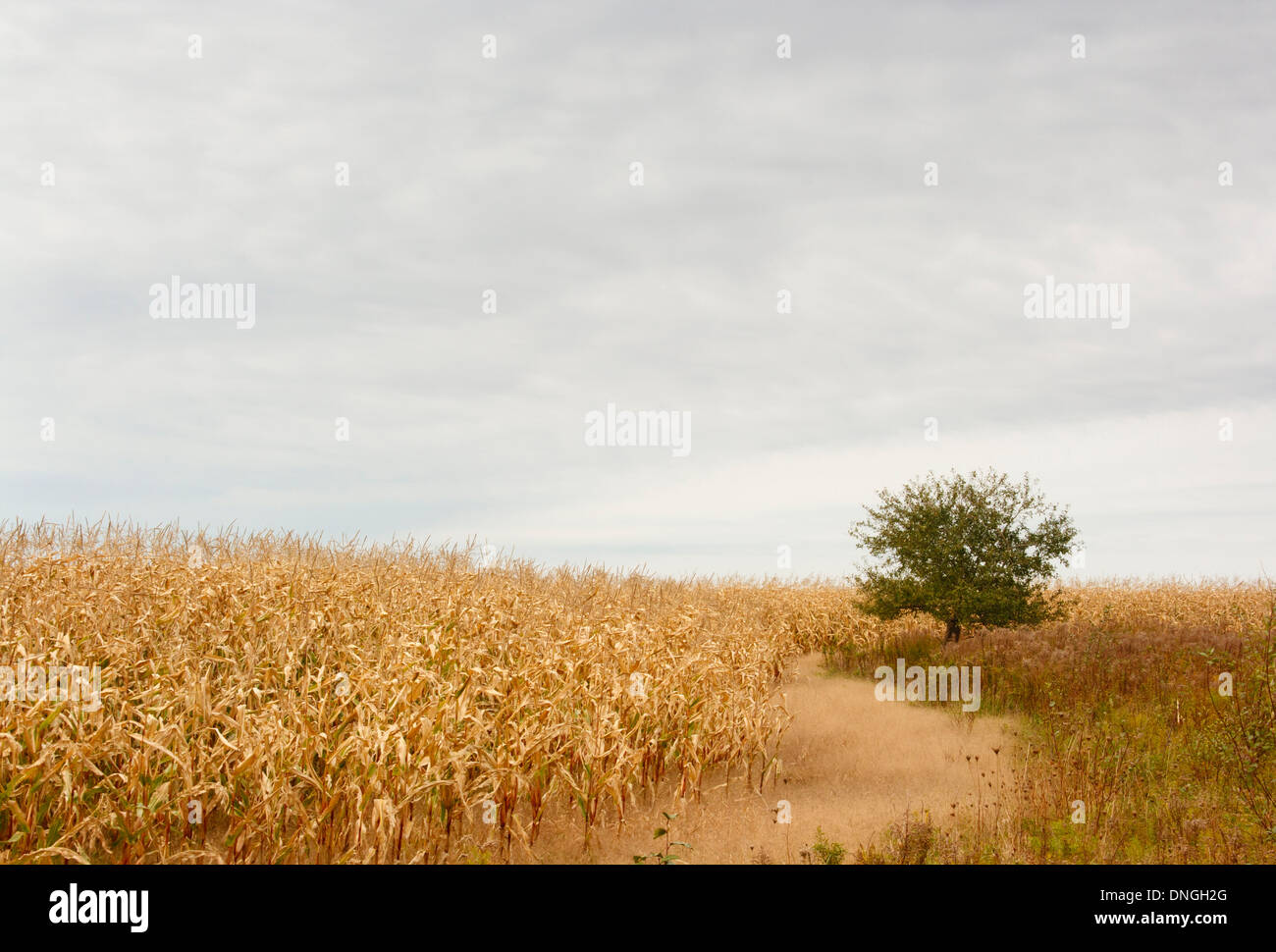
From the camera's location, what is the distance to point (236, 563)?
47.3 ft

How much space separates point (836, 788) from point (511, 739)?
17.1 feet

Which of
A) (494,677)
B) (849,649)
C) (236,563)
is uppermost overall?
(236,563)

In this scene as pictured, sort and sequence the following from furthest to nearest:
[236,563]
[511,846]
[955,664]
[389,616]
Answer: [955,664] → [236,563] → [389,616] → [511,846]

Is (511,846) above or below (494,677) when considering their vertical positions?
below

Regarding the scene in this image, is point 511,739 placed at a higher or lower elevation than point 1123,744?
higher

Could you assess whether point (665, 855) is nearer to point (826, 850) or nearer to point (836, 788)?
point (826, 850)

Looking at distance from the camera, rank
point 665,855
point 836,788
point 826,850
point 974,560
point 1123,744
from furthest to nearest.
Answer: point 974,560 < point 1123,744 < point 836,788 < point 826,850 < point 665,855

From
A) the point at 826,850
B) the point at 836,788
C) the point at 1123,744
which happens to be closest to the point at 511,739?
the point at 826,850

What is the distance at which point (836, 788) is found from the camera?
10836 millimetres

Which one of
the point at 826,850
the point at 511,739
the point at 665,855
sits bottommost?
the point at 826,850

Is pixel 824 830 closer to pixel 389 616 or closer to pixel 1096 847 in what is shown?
pixel 1096 847
